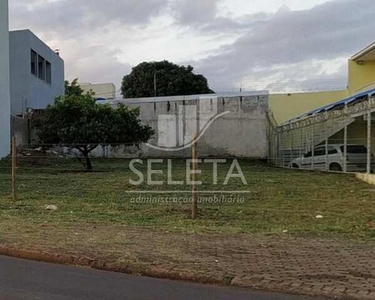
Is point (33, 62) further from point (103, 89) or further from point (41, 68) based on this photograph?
point (103, 89)

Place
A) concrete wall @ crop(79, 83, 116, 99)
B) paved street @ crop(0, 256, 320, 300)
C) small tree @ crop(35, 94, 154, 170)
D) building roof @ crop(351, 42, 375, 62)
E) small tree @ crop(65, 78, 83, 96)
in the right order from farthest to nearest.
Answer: concrete wall @ crop(79, 83, 116, 99), small tree @ crop(65, 78, 83, 96), building roof @ crop(351, 42, 375, 62), small tree @ crop(35, 94, 154, 170), paved street @ crop(0, 256, 320, 300)

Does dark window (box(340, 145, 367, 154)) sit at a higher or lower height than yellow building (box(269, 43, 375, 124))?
lower

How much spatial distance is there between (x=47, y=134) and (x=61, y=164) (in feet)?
6.51

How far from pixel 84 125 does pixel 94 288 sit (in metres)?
13.2

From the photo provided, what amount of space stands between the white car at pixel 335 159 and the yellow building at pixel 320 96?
8.92 meters

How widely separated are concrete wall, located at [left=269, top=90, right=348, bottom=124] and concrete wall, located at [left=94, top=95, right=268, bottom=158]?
1.39 meters

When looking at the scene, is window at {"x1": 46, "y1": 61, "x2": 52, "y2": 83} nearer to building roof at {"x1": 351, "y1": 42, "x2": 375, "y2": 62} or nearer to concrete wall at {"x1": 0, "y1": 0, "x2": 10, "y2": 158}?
concrete wall at {"x1": 0, "y1": 0, "x2": 10, "y2": 158}

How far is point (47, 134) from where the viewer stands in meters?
18.3

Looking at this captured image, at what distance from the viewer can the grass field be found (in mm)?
8063

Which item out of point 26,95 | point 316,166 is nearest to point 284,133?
point 316,166

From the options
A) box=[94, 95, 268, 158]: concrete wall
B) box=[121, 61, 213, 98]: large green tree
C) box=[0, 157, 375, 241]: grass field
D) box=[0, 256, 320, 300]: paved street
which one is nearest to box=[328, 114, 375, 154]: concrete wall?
box=[0, 157, 375, 241]: grass field

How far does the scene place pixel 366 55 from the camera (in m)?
26.2

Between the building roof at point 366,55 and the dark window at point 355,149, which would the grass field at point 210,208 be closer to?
the dark window at point 355,149

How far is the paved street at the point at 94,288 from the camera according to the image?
179 inches
